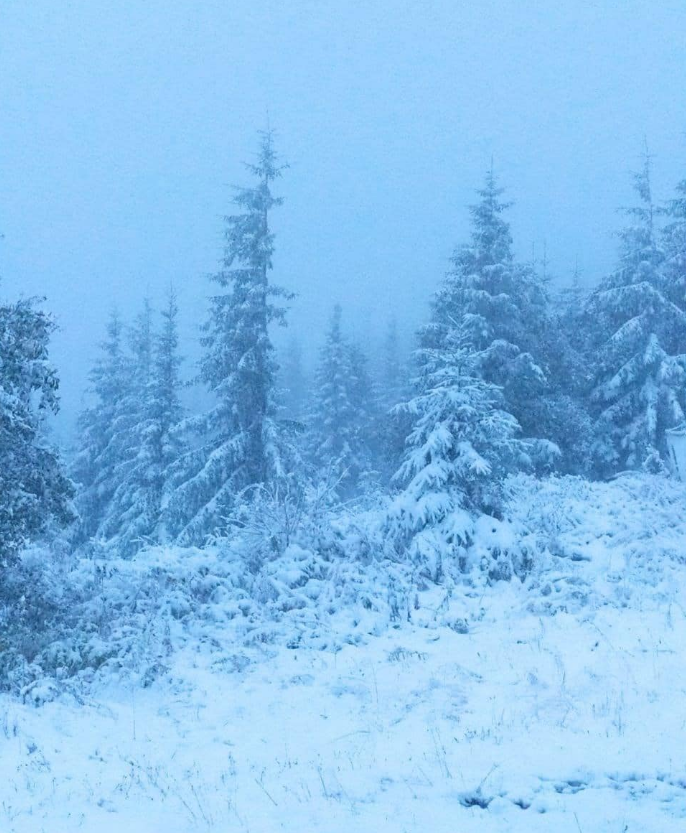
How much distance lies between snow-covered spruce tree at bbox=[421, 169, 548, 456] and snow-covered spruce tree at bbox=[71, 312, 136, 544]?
48.1 ft

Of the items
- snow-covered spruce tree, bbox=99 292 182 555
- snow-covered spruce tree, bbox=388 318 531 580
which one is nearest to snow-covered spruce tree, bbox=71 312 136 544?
A: snow-covered spruce tree, bbox=99 292 182 555

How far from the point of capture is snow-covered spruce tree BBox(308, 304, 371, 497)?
3819cm

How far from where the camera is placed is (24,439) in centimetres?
991

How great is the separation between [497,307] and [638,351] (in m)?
5.54

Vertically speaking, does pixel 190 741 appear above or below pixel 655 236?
below

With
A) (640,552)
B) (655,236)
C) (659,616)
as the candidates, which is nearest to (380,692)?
(659,616)

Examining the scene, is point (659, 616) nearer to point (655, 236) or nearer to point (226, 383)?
point (226, 383)

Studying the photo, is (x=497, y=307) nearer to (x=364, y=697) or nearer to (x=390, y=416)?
→ (x=390, y=416)

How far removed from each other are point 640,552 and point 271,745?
7.44 meters

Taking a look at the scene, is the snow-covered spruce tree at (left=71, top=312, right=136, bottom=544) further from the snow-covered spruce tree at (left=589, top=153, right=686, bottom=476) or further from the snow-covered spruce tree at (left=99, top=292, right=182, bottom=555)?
the snow-covered spruce tree at (left=589, top=153, right=686, bottom=476)

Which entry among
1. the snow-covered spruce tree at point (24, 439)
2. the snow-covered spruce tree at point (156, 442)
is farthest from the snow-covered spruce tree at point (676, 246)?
the snow-covered spruce tree at point (24, 439)

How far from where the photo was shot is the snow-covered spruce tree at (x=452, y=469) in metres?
12.4

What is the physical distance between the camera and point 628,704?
7129 millimetres

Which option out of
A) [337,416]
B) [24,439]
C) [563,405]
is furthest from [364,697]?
[337,416]
